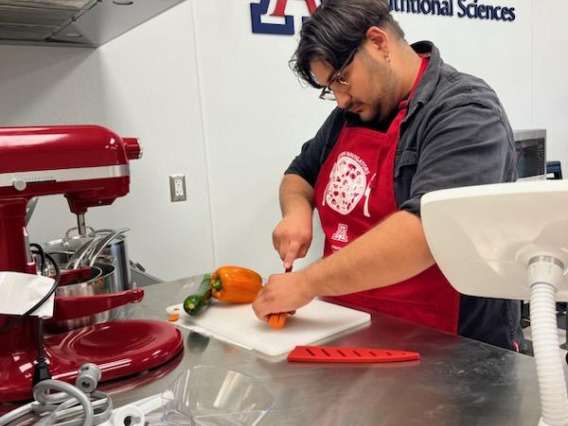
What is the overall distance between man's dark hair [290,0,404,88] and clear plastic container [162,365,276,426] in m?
0.64

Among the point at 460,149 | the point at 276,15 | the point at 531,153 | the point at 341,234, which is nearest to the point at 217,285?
the point at 341,234

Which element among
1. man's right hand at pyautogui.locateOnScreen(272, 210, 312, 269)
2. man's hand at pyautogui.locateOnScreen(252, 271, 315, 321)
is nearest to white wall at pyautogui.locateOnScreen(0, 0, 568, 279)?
man's right hand at pyautogui.locateOnScreen(272, 210, 312, 269)

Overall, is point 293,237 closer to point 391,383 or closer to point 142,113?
point 391,383

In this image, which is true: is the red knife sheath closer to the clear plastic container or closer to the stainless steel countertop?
the stainless steel countertop

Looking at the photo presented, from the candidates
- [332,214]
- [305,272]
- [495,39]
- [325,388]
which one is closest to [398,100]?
[332,214]

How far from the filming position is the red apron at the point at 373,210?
1.06 meters

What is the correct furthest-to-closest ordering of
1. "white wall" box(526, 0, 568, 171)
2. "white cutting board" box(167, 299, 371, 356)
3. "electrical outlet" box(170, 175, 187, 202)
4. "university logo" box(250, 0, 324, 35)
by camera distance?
"white wall" box(526, 0, 568, 171), "university logo" box(250, 0, 324, 35), "electrical outlet" box(170, 175, 187, 202), "white cutting board" box(167, 299, 371, 356)

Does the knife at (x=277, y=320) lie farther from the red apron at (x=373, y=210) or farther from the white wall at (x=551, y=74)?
the white wall at (x=551, y=74)

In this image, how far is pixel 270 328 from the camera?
98 cm

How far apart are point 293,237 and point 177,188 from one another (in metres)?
0.73

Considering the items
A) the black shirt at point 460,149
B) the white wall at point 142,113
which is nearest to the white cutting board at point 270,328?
the black shirt at point 460,149

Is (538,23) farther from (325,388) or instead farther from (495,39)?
(325,388)

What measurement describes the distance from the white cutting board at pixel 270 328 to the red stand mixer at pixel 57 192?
0.13 metres

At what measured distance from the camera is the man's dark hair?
1070 mm
